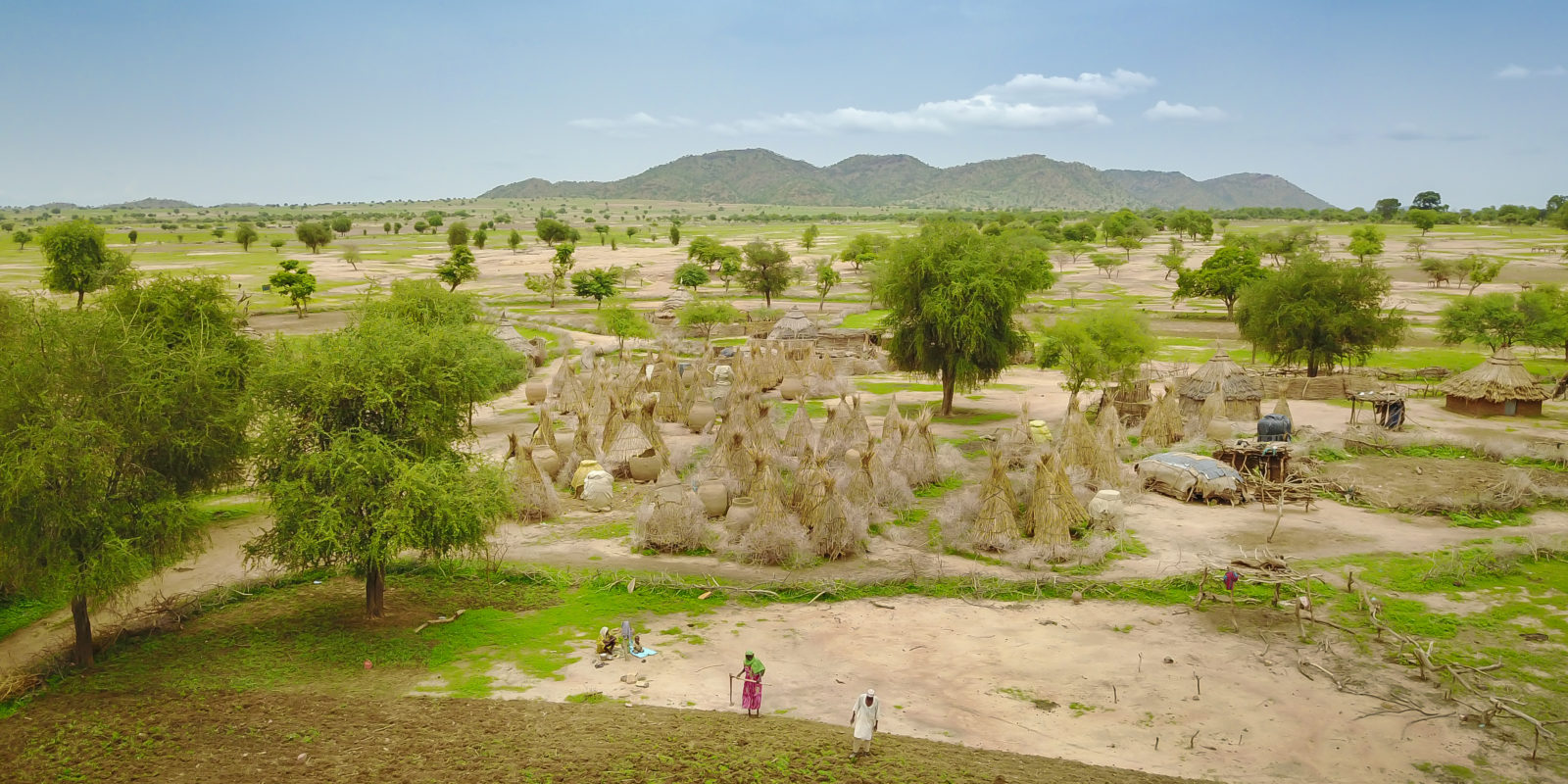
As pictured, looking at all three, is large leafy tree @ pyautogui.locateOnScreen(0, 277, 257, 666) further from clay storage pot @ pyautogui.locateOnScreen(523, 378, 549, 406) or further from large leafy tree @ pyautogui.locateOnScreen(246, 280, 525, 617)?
clay storage pot @ pyautogui.locateOnScreen(523, 378, 549, 406)

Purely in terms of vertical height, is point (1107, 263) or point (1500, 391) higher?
point (1107, 263)

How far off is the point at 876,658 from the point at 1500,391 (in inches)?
1001

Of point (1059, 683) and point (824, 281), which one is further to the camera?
point (824, 281)

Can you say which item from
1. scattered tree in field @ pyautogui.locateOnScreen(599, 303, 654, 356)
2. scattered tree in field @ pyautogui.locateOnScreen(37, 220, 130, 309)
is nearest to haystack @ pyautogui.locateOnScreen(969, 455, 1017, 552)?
scattered tree in field @ pyautogui.locateOnScreen(599, 303, 654, 356)

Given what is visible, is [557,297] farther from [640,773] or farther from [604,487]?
[640,773]

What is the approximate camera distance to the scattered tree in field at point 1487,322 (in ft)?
131

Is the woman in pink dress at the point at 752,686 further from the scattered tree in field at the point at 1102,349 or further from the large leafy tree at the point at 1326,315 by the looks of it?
the large leafy tree at the point at 1326,315

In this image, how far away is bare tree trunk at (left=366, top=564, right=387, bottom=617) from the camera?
14.6 m

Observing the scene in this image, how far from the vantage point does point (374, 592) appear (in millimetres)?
14805

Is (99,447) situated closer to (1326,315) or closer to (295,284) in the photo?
(1326,315)

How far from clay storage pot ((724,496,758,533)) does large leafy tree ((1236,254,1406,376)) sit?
2518cm

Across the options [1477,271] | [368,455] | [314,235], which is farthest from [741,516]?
[314,235]

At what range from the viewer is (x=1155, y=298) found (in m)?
64.1

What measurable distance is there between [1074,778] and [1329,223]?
15456cm
